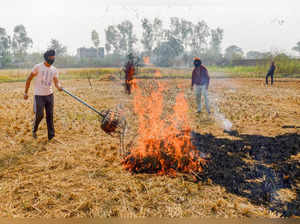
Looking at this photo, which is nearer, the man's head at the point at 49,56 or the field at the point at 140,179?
the field at the point at 140,179

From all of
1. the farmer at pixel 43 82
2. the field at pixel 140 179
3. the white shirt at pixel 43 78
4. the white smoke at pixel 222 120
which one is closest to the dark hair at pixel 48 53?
the farmer at pixel 43 82

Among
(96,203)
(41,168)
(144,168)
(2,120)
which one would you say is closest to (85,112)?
(2,120)

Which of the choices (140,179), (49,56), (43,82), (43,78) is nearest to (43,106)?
(43,82)

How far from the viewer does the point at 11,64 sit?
46.6m

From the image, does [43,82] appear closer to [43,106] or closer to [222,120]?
[43,106]

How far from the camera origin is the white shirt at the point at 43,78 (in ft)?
17.0

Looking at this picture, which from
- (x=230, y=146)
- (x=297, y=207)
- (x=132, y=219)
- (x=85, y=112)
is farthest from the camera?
(x=85, y=112)

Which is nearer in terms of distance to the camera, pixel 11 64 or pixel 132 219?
pixel 132 219

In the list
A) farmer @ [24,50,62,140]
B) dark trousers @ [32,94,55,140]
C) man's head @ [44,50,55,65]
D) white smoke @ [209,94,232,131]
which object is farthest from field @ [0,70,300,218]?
man's head @ [44,50,55,65]

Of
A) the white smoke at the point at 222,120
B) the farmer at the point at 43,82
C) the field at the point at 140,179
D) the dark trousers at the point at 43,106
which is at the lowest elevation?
the field at the point at 140,179

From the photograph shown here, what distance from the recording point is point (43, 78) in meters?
5.25

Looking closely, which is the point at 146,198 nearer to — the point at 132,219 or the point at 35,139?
the point at 132,219

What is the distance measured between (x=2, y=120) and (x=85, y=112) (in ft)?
9.88

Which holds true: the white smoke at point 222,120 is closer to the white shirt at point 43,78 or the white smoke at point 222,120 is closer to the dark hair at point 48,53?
the white shirt at point 43,78
